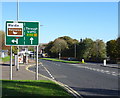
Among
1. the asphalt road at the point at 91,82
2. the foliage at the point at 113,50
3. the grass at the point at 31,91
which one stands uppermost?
the foliage at the point at 113,50

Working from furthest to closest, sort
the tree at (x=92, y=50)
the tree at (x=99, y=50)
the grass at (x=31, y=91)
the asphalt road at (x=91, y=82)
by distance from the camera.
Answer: the tree at (x=92, y=50)
the tree at (x=99, y=50)
the asphalt road at (x=91, y=82)
the grass at (x=31, y=91)

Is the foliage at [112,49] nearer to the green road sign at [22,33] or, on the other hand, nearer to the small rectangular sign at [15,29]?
the green road sign at [22,33]

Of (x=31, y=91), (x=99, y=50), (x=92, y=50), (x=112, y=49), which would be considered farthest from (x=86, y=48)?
(x=31, y=91)

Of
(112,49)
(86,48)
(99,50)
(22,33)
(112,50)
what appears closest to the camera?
(22,33)

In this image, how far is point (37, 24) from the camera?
16.6 meters

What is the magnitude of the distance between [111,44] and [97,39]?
12500mm

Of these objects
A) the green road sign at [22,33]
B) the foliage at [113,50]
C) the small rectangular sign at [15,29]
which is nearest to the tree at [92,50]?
the foliage at [113,50]

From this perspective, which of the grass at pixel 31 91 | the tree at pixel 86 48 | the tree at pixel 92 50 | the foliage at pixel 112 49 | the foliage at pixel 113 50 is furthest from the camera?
the tree at pixel 86 48

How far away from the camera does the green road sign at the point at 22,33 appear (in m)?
16.3

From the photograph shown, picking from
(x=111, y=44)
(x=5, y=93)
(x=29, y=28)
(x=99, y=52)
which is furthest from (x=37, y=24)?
(x=99, y=52)

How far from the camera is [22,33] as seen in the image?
1655 cm

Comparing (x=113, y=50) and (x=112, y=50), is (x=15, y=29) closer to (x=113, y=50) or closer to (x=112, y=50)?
(x=113, y=50)

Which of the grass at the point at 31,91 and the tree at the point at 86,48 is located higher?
the tree at the point at 86,48

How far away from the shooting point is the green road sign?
53.5ft
